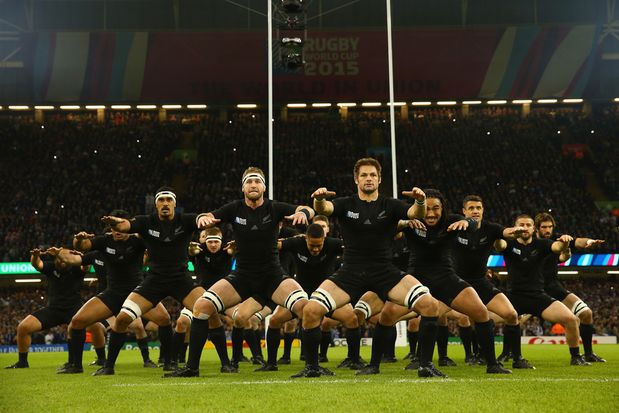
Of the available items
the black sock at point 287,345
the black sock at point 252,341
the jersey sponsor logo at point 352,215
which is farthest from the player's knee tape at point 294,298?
the black sock at point 287,345

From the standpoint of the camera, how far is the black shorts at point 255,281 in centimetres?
1071

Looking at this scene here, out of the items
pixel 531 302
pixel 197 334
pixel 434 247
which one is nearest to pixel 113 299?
pixel 197 334

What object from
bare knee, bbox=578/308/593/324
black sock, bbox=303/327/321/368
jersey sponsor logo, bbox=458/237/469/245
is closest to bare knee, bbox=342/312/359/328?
jersey sponsor logo, bbox=458/237/469/245

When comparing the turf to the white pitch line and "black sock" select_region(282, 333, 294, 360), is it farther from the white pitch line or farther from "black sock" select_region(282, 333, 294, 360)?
"black sock" select_region(282, 333, 294, 360)

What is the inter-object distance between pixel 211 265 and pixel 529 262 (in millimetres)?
5473

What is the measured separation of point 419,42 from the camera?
41.3 m

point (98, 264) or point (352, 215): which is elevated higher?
point (352, 215)

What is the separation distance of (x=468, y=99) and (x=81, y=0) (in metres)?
20.6

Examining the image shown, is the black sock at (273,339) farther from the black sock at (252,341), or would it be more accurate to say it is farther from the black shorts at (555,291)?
the black shorts at (555,291)

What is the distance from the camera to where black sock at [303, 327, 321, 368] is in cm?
1002

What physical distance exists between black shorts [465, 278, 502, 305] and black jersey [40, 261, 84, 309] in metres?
7.11

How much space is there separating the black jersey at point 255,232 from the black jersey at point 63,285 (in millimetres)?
5165

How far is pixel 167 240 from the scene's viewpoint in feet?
39.2

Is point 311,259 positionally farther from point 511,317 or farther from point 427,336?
point 427,336
